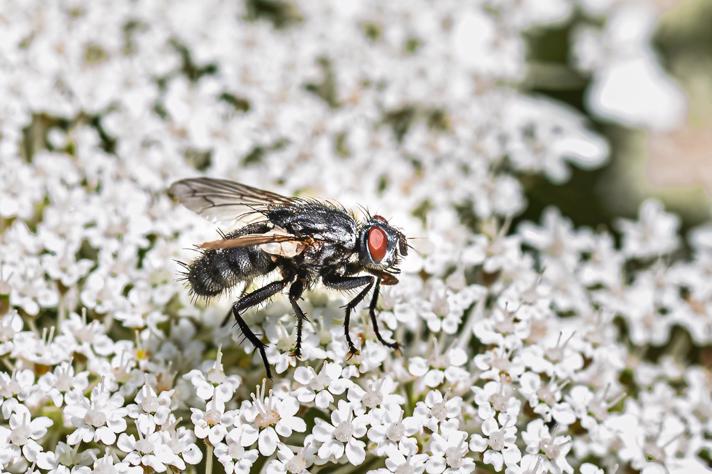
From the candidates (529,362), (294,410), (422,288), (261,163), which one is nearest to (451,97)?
(261,163)

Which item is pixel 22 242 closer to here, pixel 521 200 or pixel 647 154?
pixel 521 200

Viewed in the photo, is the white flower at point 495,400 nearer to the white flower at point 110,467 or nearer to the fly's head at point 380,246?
the fly's head at point 380,246

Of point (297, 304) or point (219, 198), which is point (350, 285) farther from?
point (219, 198)

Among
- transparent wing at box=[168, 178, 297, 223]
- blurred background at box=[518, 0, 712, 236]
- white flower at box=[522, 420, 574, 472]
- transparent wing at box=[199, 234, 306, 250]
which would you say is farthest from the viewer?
blurred background at box=[518, 0, 712, 236]

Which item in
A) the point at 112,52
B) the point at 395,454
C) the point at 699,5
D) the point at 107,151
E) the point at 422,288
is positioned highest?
the point at 699,5

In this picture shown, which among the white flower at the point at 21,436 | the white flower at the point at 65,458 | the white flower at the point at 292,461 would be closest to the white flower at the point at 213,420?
the white flower at the point at 292,461

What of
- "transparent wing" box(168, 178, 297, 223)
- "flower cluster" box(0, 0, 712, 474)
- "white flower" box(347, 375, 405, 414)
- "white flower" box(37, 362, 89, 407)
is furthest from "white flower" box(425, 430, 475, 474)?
"white flower" box(37, 362, 89, 407)

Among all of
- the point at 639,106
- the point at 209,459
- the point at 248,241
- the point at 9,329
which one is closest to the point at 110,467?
the point at 209,459

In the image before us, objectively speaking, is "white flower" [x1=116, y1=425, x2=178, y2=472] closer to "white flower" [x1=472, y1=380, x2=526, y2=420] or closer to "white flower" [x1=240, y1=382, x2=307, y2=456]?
"white flower" [x1=240, y1=382, x2=307, y2=456]
